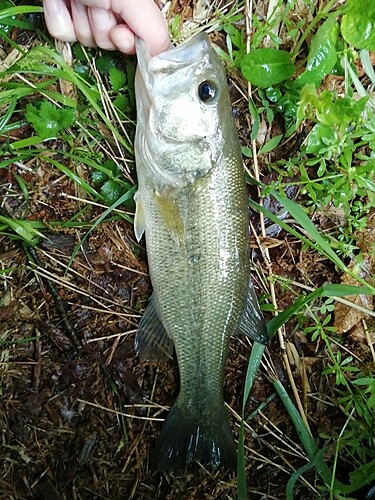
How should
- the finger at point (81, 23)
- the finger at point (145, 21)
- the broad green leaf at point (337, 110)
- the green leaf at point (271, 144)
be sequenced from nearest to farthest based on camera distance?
1. the finger at point (145, 21)
2. the finger at point (81, 23)
3. the broad green leaf at point (337, 110)
4. the green leaf at point (271, 144)

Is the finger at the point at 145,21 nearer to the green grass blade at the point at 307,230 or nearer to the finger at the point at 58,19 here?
the finger at the point at 58,19

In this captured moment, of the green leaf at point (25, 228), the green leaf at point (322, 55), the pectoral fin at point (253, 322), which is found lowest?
the pectoral fin at point (253, 322)

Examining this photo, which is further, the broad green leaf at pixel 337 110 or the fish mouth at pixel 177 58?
the broad green leaf at pixel 337 110

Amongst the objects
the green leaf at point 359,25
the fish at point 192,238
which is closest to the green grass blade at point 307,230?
the fish at point 192,238

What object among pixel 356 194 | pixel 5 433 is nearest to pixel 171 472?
pixel 5 433

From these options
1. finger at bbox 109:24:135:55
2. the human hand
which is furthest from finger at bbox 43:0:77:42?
finger at bbox 109:24:135:55

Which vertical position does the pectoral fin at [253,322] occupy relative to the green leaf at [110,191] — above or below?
below

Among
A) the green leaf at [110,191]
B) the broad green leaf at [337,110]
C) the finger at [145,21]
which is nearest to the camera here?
the finger at [145,21]
